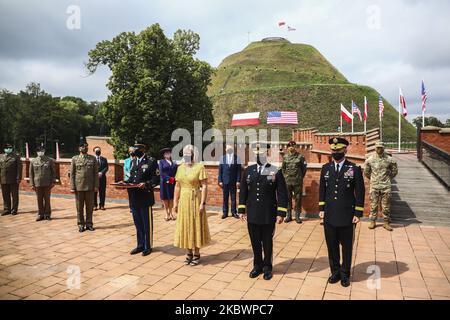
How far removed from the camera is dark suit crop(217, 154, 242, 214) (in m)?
8.54

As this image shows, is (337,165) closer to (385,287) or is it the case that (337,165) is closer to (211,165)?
(385,287)

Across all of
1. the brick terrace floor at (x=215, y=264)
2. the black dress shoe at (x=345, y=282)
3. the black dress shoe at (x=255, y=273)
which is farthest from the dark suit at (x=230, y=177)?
the black dress shoe at (x=345, y=282)

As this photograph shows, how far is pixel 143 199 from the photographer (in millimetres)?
5891

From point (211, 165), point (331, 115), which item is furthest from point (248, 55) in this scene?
point (211, 165)

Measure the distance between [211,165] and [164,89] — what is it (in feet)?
61.0

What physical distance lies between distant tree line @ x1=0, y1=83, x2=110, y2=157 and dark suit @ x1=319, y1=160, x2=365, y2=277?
60.0 metres

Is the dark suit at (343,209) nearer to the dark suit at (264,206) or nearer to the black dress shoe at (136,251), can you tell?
the dark suit at (264,206)

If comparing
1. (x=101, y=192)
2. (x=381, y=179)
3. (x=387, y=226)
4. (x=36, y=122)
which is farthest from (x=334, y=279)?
(x=36, y=122)

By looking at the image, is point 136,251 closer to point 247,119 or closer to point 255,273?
point 255,273

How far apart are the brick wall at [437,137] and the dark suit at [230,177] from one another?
11.0m

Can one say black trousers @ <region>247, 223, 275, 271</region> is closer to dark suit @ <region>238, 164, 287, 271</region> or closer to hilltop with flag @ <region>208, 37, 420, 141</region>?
dark suit @ <region>238, 164, 287, 271</region>

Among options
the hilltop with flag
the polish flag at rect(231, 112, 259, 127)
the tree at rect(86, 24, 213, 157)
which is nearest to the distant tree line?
the hilltop with flag

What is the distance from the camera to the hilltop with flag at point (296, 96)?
48656mm

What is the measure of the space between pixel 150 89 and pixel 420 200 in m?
20.8
